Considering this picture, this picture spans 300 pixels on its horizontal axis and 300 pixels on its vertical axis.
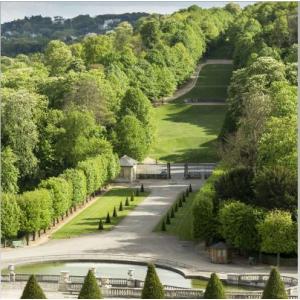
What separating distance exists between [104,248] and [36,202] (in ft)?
26.8

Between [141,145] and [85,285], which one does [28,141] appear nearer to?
[141,145]

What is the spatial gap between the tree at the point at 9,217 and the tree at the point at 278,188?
64.7 ft

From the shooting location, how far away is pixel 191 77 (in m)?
187

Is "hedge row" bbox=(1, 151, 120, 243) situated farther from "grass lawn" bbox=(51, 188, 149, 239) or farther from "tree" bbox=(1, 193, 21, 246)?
"grass lawn" bbox=(51, 188, 149, 239)

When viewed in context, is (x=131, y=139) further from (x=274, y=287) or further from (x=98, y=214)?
(x=274, y=287)

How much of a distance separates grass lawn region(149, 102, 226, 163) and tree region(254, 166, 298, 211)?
50104 millimetres

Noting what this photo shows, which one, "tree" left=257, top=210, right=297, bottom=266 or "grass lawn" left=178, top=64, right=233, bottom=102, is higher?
"grass lawn" left=178, top=64, right=233, bottom=102

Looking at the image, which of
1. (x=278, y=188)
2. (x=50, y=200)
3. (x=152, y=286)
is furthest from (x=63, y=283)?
(x=50, y=200)

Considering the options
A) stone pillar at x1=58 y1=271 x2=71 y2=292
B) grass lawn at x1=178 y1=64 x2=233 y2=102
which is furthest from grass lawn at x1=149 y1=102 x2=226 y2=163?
stone pillar at x1=58 y1=271 x2=71 y2=292

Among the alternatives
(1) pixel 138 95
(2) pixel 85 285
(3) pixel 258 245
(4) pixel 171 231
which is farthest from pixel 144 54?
(2) pixel 85 285

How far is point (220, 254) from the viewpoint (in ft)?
226

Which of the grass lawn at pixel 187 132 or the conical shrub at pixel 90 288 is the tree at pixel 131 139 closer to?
the grass lawn at pixel 187 132

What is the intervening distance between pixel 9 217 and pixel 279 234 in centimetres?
2231

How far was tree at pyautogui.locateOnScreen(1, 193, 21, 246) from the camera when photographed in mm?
76938
